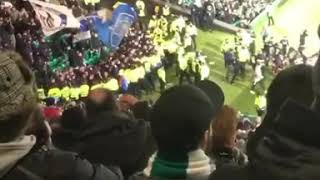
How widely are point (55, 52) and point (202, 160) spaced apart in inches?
258

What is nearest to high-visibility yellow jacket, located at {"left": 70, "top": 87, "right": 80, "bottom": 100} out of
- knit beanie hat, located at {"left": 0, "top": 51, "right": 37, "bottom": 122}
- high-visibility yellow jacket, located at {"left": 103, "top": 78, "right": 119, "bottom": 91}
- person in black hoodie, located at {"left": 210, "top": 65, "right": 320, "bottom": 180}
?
high-visibility yellow jacket, located at {"left": 103, "top": 78, "right": 119, "bottom": 91}

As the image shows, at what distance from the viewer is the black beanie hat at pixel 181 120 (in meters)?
1.82

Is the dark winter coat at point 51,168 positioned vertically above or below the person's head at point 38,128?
below

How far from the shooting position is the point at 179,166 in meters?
1.80

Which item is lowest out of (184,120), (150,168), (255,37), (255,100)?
(255,100)

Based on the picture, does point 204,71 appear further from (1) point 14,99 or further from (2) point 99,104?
(1) point 14,99

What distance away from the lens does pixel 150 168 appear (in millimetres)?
1866

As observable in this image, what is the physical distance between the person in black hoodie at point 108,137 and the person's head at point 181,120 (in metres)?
0.27

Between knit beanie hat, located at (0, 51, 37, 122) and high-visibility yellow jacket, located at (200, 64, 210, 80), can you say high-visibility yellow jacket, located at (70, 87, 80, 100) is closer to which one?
high-visibility yellow jacket, located at (200, 64, 210, 80)

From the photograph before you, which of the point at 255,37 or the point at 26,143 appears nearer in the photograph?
the point at 26,143

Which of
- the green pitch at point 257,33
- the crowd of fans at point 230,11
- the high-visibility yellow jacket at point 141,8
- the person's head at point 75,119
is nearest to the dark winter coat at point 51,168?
the person's head at point 75,119

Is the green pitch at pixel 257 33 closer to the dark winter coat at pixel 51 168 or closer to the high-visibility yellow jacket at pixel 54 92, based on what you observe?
the high-visibility yellow jacket at pixel 54 92

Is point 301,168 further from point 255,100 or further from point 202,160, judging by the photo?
point 255,100

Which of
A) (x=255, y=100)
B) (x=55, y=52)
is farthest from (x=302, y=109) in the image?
(x=55, y=52)
